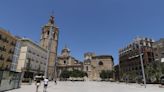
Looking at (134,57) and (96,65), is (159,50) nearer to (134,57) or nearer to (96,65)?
(134,57)

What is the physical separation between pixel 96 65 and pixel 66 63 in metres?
25.0

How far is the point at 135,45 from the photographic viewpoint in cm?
10281

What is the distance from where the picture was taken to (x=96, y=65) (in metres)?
140

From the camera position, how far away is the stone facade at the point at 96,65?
434 feet

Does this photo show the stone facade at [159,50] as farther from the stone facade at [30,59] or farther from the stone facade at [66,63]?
the stone facade at [66,63]

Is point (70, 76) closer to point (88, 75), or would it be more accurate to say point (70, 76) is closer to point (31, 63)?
point (88, 75)

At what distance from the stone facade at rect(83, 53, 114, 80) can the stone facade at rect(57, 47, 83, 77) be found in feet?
19.5

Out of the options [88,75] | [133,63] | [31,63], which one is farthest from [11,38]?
[88,75]

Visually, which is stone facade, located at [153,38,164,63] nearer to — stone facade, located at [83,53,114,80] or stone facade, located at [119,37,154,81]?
stone facade, located at [119,37,154,81]

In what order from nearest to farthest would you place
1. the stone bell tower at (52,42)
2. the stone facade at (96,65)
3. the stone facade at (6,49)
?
the stone facade at (6,49)
the stone bell tower at (52,42)
the stone facade at (96,65)

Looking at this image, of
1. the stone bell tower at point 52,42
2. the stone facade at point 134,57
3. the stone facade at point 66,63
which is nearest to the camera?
the stone facade at point 134,57

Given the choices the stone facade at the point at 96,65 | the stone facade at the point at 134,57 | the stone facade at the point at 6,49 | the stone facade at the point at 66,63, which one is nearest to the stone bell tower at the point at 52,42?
the stone facade at the point at 66,63

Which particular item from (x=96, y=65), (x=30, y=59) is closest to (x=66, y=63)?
(x=96, y=65)

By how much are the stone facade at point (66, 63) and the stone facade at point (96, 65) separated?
596 cm
